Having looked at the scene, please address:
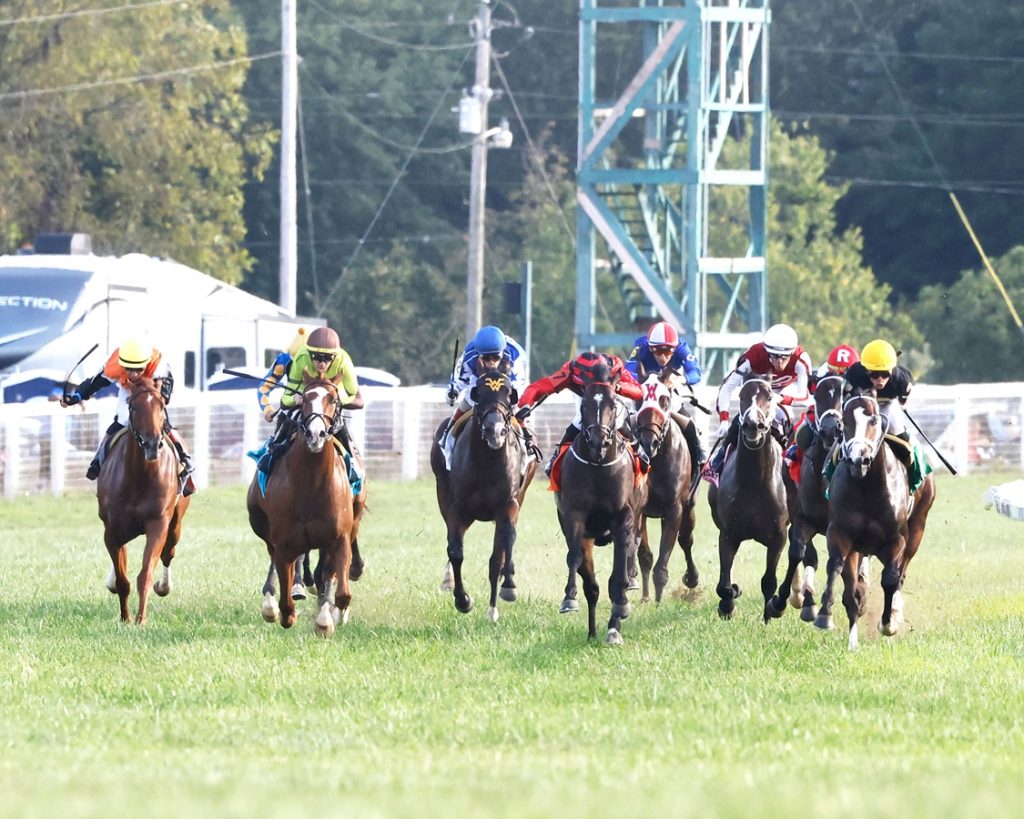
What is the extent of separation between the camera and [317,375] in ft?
45.3

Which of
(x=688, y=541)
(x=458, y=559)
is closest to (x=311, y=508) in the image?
(x=458, y=559)

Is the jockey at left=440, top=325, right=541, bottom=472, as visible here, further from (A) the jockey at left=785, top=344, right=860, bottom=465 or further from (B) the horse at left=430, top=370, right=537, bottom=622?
(A) the jockey at left=785, top=344, right=860, bottom=465

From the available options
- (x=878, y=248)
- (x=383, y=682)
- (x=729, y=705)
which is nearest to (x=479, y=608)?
(x=383, y=682)

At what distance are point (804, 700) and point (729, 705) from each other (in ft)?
1.50

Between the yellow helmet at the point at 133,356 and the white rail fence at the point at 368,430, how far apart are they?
39.0 ft

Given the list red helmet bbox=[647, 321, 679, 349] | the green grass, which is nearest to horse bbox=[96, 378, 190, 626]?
the green grass

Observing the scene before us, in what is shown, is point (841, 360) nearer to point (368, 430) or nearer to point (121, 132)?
point (368, 430)

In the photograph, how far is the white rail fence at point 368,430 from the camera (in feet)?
88.3

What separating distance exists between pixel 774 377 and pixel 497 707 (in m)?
5.17

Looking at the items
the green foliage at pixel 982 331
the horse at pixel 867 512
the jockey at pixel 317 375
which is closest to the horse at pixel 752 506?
the horse at pixel 867 512

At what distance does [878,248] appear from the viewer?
62438 millimetres

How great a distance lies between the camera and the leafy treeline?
45.1 m

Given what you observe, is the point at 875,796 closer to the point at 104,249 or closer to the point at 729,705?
the point at 729,705

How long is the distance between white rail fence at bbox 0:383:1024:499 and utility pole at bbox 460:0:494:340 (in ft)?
17.9
